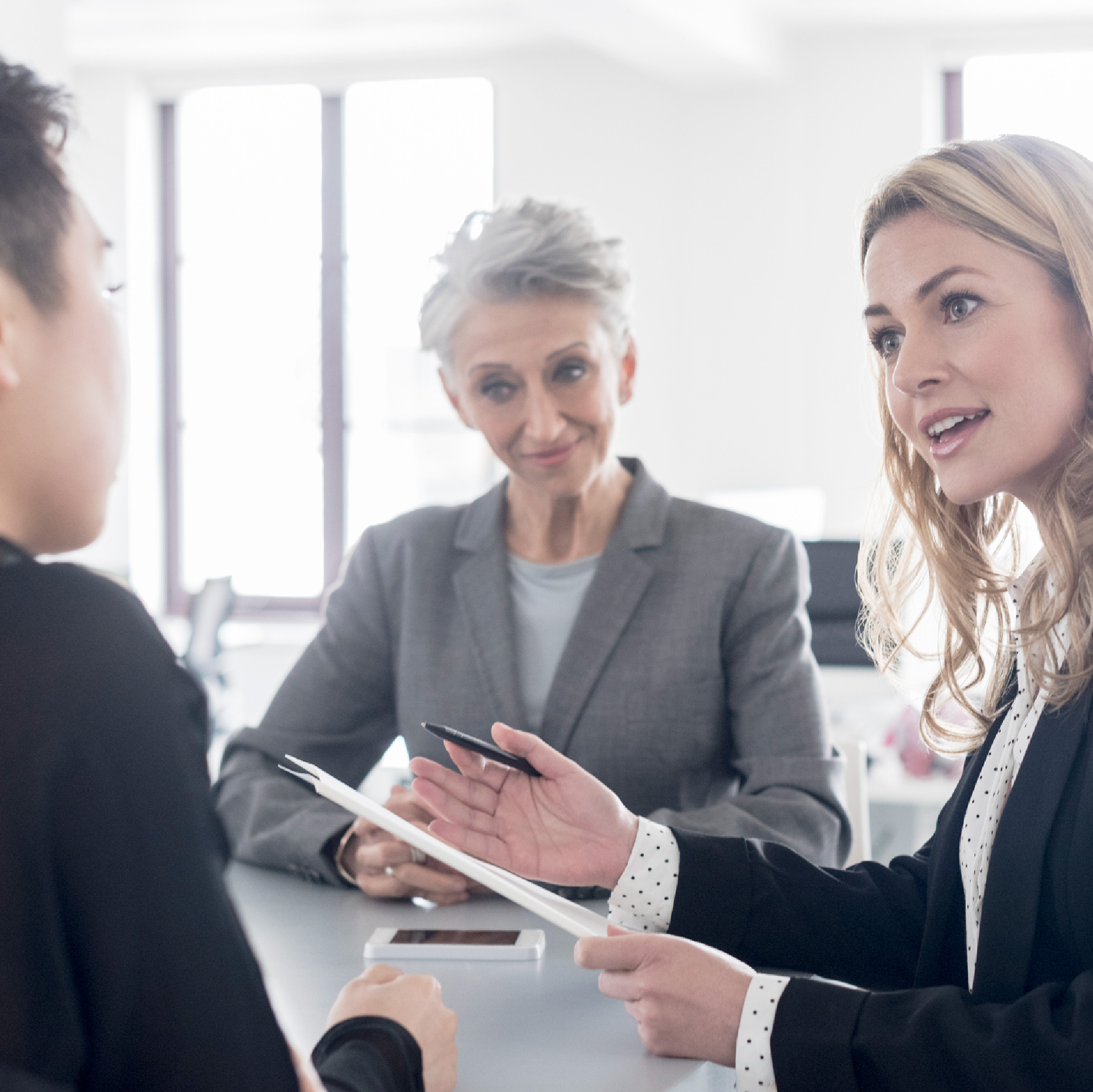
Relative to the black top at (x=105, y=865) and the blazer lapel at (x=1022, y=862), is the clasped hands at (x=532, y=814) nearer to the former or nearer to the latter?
the blazer lapel at (x=1022, y=862)

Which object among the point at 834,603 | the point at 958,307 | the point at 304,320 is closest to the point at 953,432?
the point at 958,307

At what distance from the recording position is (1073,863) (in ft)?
3.45

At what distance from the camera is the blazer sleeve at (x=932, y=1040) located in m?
0.96

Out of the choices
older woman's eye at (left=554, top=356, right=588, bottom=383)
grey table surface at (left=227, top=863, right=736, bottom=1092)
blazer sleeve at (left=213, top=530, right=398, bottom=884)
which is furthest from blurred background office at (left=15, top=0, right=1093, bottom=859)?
grey table surface at (left=227, top=863, right=736, bottom=1092)

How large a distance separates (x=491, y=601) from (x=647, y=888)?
26.5 inches

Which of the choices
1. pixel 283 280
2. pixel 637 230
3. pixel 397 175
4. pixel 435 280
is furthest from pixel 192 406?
pixel 435 280

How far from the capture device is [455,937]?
134 centimetres

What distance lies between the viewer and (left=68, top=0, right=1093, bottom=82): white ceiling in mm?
5367

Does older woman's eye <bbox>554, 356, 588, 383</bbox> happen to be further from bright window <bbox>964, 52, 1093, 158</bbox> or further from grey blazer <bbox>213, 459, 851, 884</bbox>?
bright window <bbox>964, 52, 1093, 158</bbox>

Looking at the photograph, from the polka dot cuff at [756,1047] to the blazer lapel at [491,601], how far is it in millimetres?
795

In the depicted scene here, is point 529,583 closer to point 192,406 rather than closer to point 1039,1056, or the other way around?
point 1039,1056

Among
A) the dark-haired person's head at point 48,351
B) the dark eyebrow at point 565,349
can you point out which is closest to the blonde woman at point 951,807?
the dark eyebrow at point 565,349

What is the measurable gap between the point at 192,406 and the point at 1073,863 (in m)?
6.73

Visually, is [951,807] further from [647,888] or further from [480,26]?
[480,26]
